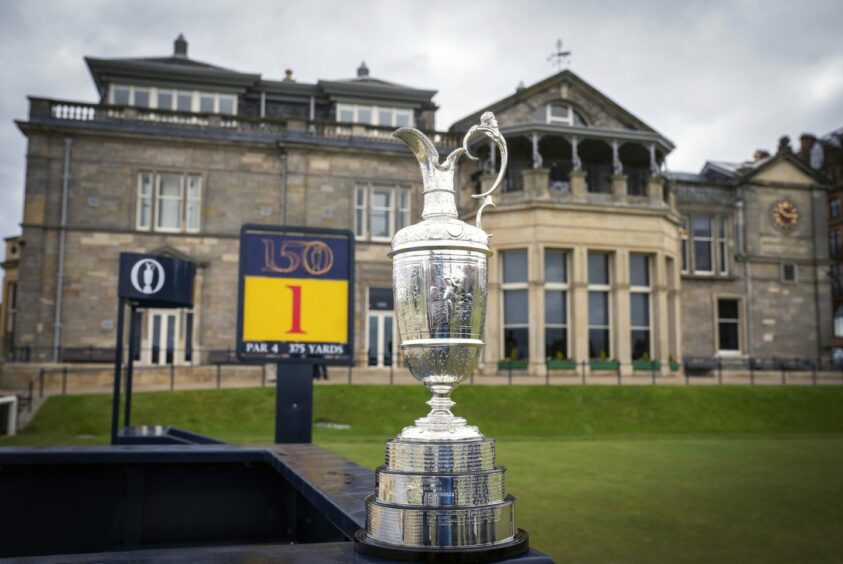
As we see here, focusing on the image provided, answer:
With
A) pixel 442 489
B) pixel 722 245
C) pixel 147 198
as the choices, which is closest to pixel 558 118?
pixel 722 245

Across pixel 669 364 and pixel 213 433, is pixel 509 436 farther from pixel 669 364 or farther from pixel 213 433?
pixel 669 364

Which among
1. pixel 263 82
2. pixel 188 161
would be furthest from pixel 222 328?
pixel 263 82

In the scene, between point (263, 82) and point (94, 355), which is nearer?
point (94, 355)

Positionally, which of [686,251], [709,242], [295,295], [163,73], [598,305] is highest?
[163,73]

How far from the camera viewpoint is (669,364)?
2745 cm

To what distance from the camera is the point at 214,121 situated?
28234 millimetres

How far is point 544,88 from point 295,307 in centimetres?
2458

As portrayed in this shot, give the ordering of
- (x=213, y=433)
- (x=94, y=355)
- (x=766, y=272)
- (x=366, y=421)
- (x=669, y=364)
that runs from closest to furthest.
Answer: (x=213, y=433) → (x=366, y=421) → (x=94, y=355) → (x=669, y=364) → (x=766, y=272)

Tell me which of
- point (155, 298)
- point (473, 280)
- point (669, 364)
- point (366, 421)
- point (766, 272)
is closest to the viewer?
point (473, 280)

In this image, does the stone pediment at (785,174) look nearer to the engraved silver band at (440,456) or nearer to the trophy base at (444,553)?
the engraved silver band at (440,456)

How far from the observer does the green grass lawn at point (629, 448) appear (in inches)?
255

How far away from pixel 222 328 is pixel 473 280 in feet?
82.3

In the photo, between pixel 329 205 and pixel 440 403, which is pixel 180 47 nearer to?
pixel 329 205

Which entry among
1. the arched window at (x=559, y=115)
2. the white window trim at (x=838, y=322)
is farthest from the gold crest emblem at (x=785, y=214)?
the white window trim at (x=838, y=322)
